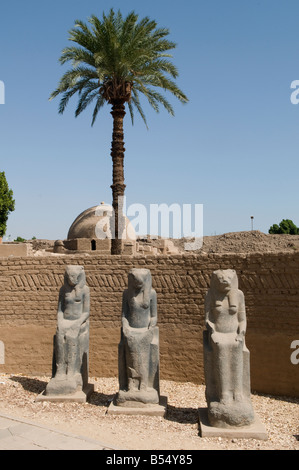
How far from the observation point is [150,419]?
6.49 m

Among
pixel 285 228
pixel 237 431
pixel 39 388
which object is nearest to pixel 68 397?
pixel 39 388

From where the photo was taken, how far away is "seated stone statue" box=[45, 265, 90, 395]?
738 centimetres

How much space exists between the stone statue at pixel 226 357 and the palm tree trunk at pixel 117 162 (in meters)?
8.06

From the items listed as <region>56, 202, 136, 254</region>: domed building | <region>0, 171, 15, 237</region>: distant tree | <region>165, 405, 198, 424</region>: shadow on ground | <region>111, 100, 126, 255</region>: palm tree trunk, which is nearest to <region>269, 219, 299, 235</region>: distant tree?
<region>56, 202, 136, 254</region>: domed building

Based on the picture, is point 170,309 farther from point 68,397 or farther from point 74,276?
point 68,397

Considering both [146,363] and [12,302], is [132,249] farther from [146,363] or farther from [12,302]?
[146,363]

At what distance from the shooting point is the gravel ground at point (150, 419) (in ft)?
18.7

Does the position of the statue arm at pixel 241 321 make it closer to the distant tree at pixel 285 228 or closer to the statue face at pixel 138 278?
the statue face at pixel 138 278

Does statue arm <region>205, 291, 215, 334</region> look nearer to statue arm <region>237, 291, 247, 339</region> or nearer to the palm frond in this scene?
statue arm <region>237, 291, 247, 339</region>

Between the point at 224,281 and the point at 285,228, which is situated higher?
the point at 285,228

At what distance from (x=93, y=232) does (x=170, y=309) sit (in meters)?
10.7

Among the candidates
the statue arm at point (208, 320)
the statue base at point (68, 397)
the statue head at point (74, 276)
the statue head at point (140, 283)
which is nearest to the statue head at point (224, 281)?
the statue arm at point (208, 320)

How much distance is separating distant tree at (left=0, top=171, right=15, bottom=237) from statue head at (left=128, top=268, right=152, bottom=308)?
702 inches
